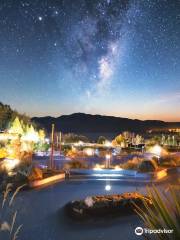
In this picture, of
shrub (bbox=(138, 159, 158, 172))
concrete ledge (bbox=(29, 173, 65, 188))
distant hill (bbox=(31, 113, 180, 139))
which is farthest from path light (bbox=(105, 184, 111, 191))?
distant hill (bbox=(31, 113, 180, 139))

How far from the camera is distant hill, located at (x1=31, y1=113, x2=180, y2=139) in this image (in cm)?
7519

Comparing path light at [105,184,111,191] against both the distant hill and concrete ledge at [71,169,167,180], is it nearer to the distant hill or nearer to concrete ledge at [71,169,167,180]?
concrete ledge at [71,169,167,180]

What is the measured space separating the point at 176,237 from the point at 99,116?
84268 millimetres

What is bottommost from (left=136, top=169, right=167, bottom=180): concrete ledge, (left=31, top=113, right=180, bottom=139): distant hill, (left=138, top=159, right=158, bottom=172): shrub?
(left=136, top=169, right=167, bottom=180): concrete ledge

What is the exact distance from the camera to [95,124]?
83.4 metres

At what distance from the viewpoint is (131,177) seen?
16.0m

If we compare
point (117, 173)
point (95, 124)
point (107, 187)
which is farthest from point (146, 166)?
point (95, 124)

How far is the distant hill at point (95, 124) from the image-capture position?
75188 mm

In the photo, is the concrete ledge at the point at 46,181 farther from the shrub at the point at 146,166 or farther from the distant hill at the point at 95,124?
the distant hill at the point at 95,124

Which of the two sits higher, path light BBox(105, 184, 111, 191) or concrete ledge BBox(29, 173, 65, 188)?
concrete ledge BBox(29, 173, 65, 188)

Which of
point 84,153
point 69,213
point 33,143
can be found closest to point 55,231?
point 69,213

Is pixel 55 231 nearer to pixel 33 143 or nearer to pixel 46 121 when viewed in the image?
pixel 33 143

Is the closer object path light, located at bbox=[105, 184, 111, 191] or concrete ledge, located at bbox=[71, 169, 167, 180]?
path light, located at bbox=[105, 184, 111, 191]

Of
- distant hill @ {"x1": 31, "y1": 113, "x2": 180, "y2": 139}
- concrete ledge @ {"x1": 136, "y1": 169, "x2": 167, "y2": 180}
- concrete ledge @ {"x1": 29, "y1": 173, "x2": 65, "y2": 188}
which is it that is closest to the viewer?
concrete ledge @ {"x1": 29, "y1": 173, "x2": 65, "y2": 188}
